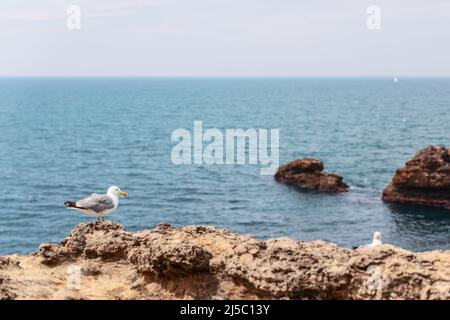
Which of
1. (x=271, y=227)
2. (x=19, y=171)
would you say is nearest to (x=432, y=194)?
(x=271, y=227)

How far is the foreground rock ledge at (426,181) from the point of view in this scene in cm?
6706

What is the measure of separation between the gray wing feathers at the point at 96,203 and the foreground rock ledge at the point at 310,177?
197ft

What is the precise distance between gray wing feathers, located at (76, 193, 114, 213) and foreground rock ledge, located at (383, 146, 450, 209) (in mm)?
55942

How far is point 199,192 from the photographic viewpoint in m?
77.4

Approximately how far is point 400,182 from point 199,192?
23.5 metres

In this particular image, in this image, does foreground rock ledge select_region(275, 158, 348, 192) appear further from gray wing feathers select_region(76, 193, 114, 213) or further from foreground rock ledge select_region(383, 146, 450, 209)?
gray wing feathers select_region(76, 193, 114, 213)

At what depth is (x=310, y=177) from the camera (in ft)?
254

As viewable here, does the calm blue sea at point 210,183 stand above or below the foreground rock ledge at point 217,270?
below

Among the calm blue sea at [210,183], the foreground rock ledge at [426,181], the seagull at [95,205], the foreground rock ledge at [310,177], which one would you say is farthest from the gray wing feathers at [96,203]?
the foreground rock ledge at [310,177]

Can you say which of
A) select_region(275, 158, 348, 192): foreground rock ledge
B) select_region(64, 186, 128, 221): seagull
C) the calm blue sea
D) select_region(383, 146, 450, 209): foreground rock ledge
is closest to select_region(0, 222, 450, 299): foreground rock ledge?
select_region(64, 186, 128, 221): seagull

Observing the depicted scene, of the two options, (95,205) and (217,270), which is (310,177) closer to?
(95,205)

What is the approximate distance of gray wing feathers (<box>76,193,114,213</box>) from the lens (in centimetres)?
1620

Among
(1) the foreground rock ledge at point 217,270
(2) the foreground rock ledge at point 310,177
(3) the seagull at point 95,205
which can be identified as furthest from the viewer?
(2) the foreground rock ledge at point 310,177

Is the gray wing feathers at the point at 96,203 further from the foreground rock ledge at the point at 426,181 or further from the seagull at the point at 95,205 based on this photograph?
the foreground rock ledge at the point at 426,181
